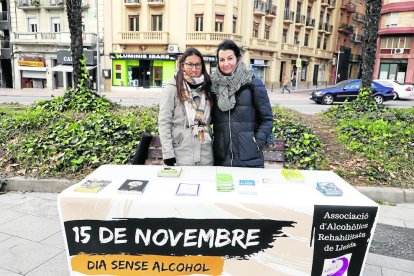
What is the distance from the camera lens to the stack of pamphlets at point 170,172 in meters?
2.72

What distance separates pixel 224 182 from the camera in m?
2.53

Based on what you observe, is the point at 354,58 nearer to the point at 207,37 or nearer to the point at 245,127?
the point at 207,37

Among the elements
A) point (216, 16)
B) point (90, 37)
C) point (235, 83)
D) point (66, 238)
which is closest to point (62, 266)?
point (66, 238)

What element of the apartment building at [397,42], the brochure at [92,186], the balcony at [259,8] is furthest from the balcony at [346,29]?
the brochure at [92,186]

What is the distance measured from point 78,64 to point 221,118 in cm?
637

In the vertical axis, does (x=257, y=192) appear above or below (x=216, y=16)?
below

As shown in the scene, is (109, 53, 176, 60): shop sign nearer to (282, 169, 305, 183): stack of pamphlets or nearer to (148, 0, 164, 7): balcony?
(148, 0, 164, 7): balcony

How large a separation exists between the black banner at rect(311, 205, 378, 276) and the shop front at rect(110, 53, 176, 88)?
94.0 ft

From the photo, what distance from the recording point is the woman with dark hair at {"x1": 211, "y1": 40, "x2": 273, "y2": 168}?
3143mm

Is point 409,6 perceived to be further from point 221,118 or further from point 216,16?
point 221,118

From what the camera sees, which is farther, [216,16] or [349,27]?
[349,27]

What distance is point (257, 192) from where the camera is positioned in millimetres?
2412

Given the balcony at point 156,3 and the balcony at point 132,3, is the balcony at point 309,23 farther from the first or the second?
the balcony at point 132,3

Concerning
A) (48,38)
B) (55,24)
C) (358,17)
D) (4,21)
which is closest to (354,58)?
(358,17)
